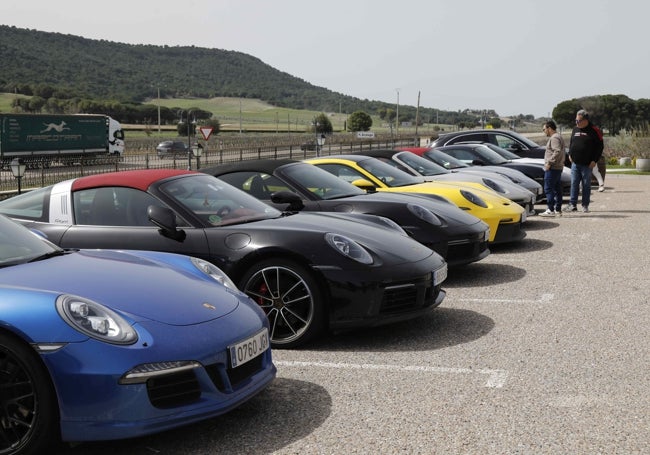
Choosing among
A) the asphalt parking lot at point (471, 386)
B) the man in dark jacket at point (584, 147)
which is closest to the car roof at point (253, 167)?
the asphalt parking lot at point (471, 386)

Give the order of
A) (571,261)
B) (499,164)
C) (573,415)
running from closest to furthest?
(573,415) < (571,261) < (499,164)

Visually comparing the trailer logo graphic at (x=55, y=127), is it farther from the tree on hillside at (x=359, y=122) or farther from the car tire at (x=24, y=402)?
the tree on hillside at (x=359, y=122)

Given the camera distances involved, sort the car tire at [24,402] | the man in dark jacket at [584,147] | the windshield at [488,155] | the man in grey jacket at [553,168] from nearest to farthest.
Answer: the car tire at [24,402] < the man in grey jacket at [553,168] < the man in dark jacket at [584,147] < the windshield at [488,155]

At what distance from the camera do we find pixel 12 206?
21.6ft

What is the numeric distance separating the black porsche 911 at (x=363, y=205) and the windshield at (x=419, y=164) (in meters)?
4.05

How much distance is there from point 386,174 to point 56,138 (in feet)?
152

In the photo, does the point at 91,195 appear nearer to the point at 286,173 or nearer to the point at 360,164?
the point at 286,173

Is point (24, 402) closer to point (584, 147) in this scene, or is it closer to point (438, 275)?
point (438, 275)

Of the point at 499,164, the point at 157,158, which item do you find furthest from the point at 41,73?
the point at 499,164

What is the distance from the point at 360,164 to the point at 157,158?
151ft

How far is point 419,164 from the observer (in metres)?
12.7

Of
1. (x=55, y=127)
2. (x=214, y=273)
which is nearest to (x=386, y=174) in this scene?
(x=214, y=273)

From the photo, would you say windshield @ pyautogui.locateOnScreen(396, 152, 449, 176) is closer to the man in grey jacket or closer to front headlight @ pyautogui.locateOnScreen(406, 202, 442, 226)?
the man in grey jacket

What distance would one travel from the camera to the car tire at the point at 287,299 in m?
5.53
